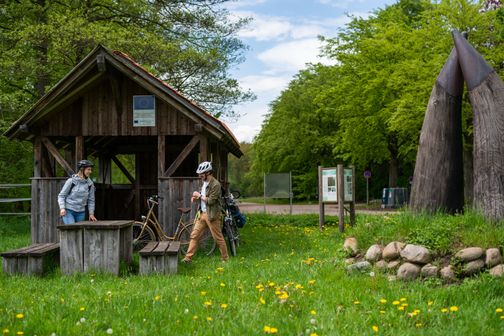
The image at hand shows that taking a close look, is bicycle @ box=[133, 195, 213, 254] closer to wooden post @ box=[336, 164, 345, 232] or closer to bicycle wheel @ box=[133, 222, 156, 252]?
bicycle wheel @ box=[133, 222, 156, 252]

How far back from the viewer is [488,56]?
2123 cm

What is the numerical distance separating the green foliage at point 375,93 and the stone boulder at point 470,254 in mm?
11556

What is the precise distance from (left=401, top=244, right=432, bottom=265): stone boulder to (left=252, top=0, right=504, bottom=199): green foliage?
1159 cm

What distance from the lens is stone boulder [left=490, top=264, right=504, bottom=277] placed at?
6.92 meters

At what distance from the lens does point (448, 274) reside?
7172mm

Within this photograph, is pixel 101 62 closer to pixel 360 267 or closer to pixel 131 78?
pixel 131 78

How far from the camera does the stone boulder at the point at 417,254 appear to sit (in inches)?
295

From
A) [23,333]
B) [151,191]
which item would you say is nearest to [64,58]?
[151,191]

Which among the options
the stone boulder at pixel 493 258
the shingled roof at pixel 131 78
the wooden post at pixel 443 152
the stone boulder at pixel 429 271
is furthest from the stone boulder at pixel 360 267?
the shingled roof at pixel 131 78

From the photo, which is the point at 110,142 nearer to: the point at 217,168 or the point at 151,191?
the point at 151,191

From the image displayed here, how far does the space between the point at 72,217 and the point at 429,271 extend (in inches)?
247

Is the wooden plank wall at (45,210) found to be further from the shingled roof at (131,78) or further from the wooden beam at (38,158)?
the shingled roof at (131,78)

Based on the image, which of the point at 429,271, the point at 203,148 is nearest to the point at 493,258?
the point at 429,271

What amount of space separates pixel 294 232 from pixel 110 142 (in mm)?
6063
